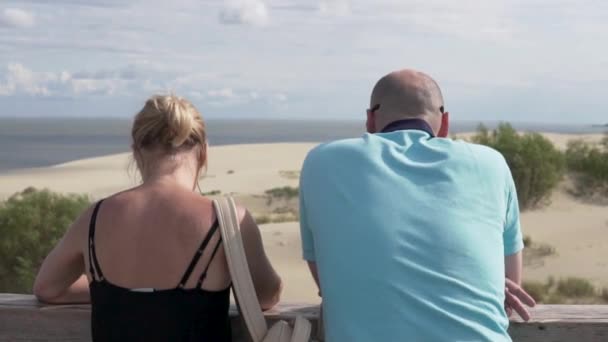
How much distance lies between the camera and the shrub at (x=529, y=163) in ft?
58.7

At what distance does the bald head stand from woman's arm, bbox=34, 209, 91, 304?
100 cm

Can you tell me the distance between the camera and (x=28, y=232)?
407 inches

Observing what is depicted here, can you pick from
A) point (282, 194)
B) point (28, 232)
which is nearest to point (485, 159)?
point (28, 232)

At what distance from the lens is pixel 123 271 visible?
2.63 metres

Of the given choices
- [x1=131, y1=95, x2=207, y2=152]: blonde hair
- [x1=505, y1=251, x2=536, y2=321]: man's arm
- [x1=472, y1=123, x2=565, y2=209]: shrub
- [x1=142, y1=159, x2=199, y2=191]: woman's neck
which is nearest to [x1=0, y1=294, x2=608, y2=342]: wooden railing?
[x1=505, y1=251, x2=536, y2=321]: man's arm

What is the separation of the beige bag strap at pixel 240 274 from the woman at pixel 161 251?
40 mm

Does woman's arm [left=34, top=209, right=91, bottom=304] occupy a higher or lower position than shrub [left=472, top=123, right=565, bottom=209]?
higher

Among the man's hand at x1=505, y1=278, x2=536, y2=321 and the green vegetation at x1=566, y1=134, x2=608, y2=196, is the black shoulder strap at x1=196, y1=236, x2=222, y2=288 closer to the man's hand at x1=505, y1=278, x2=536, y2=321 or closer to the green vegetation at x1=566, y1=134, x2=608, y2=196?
the man's hand at x1=505, y1=278, x2=536, y2=321

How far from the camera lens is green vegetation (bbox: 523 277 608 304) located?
1101cm

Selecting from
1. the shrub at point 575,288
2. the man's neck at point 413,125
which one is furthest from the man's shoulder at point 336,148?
the shrub at point 575,288

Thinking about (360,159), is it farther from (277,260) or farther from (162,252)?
(277,260)

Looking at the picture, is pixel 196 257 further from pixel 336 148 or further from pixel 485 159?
pixel 485 159

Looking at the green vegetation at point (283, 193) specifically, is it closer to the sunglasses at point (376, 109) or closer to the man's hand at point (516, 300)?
the sunglasses at point (376, 109)

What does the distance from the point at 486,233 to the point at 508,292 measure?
26 cm
